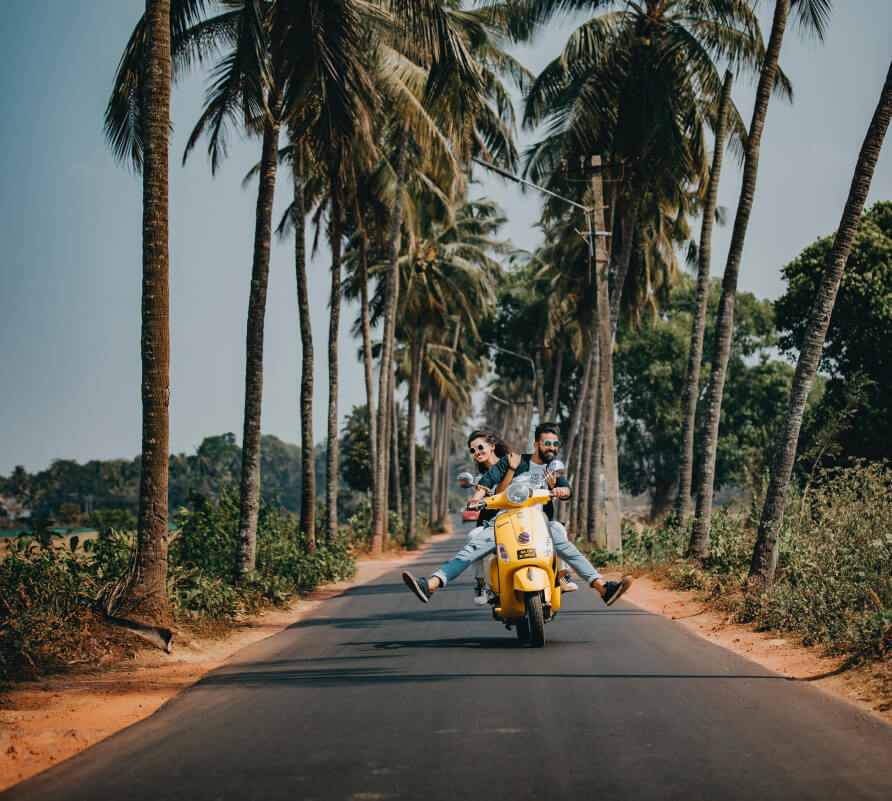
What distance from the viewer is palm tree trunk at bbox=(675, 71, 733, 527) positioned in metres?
20.6

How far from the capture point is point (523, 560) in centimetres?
927

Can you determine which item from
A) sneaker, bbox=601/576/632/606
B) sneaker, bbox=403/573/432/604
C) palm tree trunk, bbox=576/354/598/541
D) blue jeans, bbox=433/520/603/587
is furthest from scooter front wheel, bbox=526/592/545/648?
palm tree trunk, bbox=576/354/598/541

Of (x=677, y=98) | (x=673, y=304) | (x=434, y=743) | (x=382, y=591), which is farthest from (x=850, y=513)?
(x=673, y=304)

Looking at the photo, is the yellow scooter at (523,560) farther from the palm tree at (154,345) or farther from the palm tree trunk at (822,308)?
the palm tree trunk at (822,308)

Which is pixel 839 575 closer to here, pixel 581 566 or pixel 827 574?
pixel 827 574

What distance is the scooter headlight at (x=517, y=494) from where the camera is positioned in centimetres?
947

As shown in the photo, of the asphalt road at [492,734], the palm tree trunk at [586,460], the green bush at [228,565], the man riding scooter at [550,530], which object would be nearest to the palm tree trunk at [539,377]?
the palm tree trunk at [586,460]

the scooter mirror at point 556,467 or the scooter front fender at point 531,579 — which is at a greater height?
the scooter mirror at point 556,467

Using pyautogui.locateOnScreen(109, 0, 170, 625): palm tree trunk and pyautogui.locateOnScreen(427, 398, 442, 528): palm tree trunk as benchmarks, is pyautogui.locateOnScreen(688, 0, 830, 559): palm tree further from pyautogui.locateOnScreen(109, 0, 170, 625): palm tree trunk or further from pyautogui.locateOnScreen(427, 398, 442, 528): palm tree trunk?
pyautogui.locateOnScreen(427, 398, 442, 528): palm tree trunk

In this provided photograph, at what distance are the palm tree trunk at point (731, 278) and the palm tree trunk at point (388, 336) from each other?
494 inches

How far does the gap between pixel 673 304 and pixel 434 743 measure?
51.5m

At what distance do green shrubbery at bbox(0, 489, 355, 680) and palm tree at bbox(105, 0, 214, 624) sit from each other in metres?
0.51

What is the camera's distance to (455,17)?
25.2 metres

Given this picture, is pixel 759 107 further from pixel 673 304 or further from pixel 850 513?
pixel 673 304
